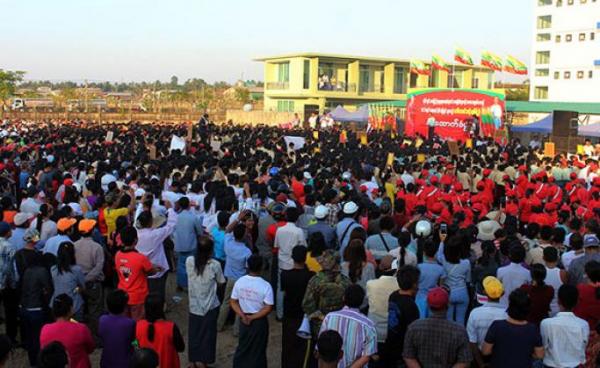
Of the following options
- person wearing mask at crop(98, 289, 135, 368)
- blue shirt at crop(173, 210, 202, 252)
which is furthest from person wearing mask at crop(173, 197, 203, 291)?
person wearing mask at crop(98, 289, 135, 368)

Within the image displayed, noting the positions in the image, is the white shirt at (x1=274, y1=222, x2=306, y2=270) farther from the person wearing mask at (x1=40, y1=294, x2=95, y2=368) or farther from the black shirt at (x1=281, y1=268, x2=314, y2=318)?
the person wearing mask at (x1=40, y1=294, x2=95, y2=368)

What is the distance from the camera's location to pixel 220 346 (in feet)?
22.5

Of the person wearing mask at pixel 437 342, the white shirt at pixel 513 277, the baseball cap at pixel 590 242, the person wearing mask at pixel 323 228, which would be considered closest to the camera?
the person wearing mask at pixel 437 342

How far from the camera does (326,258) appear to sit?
5.10 m

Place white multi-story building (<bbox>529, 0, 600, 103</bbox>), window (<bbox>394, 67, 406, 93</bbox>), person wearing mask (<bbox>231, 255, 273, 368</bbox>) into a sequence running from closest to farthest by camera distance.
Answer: person wearing mask (<bbox>231, 255, 273, 368</bbox>)
white multi-story building (<bbox>529, 0, 600, 103</bbox>)
window (<bbox>394, 67, 406, 93</bbox>)

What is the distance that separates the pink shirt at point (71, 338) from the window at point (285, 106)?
45.8m

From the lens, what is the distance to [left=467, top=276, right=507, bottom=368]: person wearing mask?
4.54m

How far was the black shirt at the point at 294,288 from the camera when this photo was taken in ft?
17.7

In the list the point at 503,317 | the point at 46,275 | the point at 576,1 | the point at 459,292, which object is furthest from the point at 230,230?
the point at 576,1

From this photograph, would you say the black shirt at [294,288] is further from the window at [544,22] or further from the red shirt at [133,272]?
→ the window at [544,22]

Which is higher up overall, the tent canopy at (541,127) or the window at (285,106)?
the window at (285,106)

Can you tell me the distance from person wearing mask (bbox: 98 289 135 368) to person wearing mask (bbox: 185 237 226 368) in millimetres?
991

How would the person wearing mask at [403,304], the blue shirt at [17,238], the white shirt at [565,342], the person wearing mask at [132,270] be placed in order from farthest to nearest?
the blue shirt at [17,238] → the person wearing mask at [132,270] → the person wearing mask at [403,304] → the white shirt at [565,342]

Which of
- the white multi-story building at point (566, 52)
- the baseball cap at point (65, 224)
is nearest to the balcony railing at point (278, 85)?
the white multi-story building at point (566, 52)
